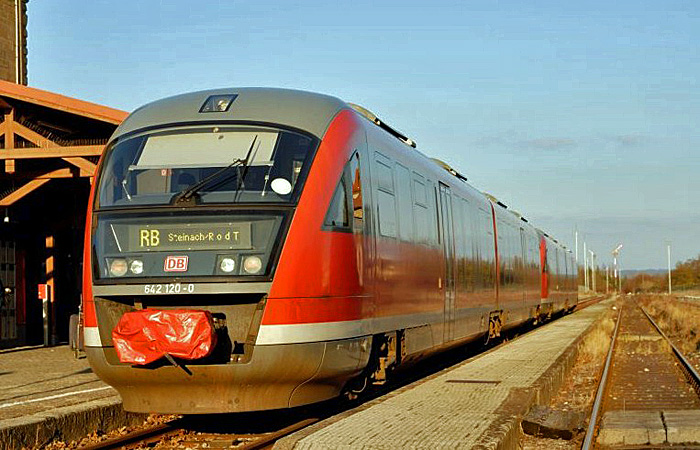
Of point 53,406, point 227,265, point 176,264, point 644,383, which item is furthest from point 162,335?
point 644,383

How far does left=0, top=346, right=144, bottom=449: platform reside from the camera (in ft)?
29.6

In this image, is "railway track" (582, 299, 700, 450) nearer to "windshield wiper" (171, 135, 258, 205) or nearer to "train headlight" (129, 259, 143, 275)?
"windshield wiper" (171, 135, 258, 205)

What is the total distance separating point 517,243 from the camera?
25.2m

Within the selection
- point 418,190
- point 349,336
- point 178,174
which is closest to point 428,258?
point 418,190

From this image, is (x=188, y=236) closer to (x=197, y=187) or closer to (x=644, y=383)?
(x=197, y=187)

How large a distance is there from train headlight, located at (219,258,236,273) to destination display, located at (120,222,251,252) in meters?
0.14

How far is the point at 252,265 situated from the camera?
8352 mm

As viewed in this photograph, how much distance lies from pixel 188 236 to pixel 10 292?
13430mm

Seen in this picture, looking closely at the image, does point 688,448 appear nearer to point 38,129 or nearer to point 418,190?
point 418,190

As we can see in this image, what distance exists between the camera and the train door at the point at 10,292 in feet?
68.1

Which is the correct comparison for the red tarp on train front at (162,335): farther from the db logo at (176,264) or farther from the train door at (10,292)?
the train door at (10,292)

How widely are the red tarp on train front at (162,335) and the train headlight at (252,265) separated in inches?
19.7

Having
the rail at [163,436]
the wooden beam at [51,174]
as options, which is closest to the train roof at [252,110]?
the rail at [163,436]

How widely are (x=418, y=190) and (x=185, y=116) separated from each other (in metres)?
4.27
